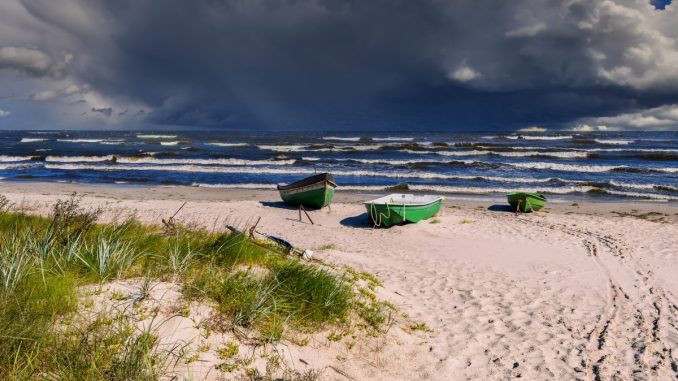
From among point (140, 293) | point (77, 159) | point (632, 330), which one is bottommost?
point (632, 330)

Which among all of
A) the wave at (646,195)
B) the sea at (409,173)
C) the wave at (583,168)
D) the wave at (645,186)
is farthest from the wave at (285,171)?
the wave at (583,168)

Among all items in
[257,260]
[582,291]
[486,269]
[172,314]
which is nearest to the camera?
[172,314]

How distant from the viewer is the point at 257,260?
578cm

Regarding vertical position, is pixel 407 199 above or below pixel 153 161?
above

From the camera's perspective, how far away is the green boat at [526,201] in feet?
50.2

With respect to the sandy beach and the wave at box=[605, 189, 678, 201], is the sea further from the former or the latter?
the sandy beach

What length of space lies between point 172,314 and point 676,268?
32.2 feet

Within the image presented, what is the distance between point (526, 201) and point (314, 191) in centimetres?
758

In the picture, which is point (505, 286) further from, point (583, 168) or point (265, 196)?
point (583, 168)

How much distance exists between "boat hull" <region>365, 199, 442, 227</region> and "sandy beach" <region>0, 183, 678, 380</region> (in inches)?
11.8

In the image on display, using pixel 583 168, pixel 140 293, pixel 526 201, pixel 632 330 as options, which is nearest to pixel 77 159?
pixel 526 201

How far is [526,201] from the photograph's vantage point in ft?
50.3

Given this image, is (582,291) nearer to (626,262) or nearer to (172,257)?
(626,262)

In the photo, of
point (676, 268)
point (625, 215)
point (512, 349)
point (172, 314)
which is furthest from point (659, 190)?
point (172, 314)
